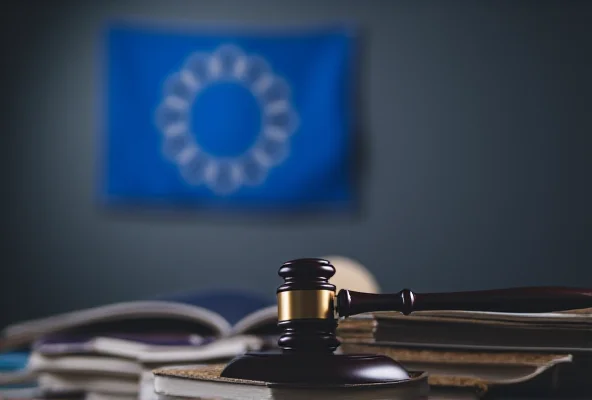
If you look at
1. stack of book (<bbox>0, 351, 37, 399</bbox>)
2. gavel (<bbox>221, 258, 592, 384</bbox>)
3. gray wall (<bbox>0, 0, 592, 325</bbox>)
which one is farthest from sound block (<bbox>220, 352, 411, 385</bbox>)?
gray wall (<bbox>0, 0, 592, 325</bbox>)

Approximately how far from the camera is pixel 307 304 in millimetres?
496

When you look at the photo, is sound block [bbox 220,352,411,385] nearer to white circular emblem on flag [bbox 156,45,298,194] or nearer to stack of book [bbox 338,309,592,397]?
stack of book [bbox 338,309,592,397]

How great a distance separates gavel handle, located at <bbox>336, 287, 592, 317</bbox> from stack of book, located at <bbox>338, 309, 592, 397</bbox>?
22mm

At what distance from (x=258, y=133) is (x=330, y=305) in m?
3.06

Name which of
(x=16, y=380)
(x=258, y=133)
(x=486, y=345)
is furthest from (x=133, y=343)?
(x=258, y=133)

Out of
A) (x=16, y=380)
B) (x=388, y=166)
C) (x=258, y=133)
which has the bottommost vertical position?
(x=16, y=380)

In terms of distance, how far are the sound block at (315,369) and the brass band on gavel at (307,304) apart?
3cm

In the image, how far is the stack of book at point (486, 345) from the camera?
20.7 inches

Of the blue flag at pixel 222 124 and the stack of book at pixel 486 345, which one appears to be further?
the blue flag at pixel 222 124

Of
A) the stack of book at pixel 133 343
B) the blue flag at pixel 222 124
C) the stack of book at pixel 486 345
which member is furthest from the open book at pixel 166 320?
the blue flag at pixel 222 124

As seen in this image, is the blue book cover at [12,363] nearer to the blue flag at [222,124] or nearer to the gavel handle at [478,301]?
the gavel handle at [478,301]

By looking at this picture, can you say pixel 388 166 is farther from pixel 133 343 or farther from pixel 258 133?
pixel 133 343

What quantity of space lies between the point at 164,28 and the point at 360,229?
4.17 ft

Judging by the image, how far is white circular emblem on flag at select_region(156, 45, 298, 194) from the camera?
3506mm
